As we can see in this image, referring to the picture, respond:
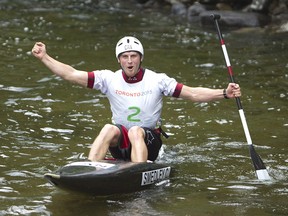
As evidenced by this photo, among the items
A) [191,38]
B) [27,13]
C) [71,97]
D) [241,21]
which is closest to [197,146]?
[71,97]

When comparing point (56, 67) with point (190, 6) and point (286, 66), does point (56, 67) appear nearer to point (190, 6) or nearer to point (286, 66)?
point (286, 66)

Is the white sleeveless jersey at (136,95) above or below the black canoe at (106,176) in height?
above

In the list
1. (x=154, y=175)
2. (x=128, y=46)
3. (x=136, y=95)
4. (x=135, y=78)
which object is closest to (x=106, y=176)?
(x=154, y=175)

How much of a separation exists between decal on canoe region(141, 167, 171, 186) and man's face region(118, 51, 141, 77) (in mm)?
1420

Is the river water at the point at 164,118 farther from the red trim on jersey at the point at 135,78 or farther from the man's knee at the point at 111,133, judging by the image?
the red trim on jersey at the point at 135,78

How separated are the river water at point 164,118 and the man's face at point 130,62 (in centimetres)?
166

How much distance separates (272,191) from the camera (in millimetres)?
9953

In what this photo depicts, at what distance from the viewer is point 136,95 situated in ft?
34.0

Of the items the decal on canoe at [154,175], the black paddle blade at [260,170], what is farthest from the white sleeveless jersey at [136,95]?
the black paddle blade at [260,170]

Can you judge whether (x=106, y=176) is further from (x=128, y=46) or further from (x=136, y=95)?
(x=128, y=46)

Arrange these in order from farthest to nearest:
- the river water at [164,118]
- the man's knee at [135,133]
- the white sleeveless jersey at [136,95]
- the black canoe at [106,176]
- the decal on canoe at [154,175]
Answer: the white sleeveless jersey at [136,95]
the man's knee at [135,133]
the decal on canoe at [154,175]
the river water at [164,118]
the black canoe at [106,176]

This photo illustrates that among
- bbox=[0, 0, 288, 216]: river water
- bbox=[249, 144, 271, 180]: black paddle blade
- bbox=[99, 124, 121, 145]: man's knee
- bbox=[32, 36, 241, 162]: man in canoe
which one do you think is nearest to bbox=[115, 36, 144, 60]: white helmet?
bbox=[32, 36, 241, 162]: man in canoe

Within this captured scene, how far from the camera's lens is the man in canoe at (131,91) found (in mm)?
10266

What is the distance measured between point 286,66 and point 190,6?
1047 centimetres
